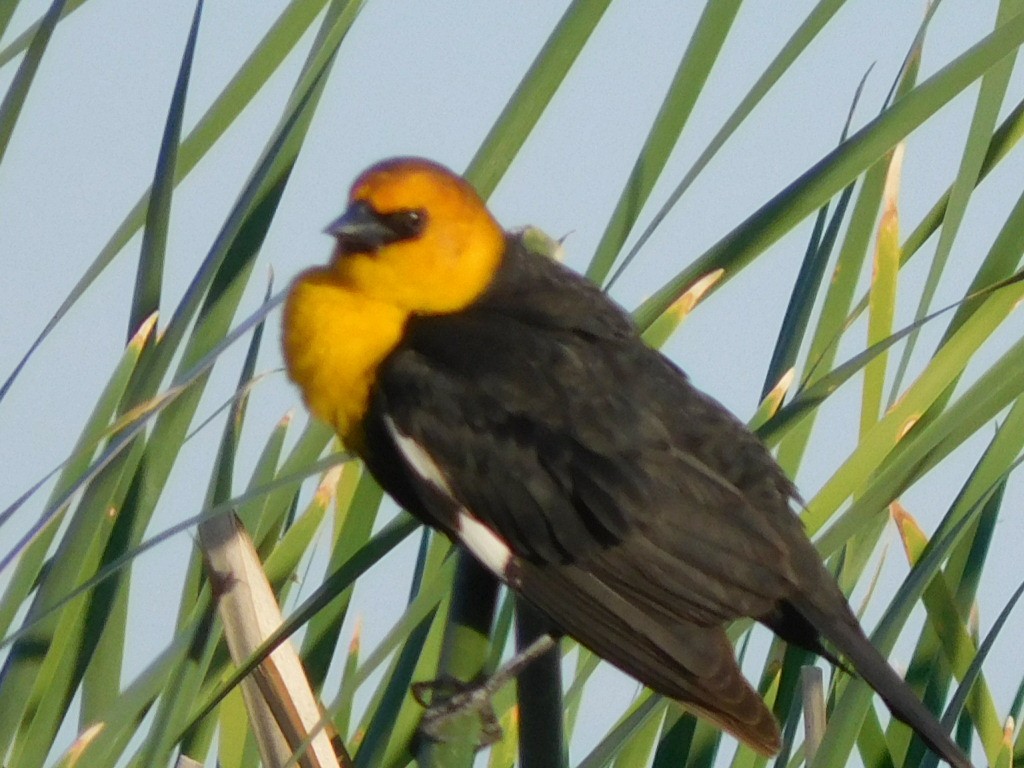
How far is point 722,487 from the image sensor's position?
170 centimetres

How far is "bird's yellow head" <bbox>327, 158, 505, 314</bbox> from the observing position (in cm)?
180

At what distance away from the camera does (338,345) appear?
1749 mm

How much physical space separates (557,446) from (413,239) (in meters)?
0.37

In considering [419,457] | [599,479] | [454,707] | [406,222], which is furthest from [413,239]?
[454,707]

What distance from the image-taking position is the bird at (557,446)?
1.61m

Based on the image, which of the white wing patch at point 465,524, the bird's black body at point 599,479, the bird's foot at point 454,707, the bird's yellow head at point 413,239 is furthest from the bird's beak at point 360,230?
the bird's foot at point 454,707

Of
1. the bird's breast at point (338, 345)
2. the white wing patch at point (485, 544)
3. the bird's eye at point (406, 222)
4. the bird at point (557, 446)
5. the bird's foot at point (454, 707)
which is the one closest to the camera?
the bird's foot at point (454, 707)

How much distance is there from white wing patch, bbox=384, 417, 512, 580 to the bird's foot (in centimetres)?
14

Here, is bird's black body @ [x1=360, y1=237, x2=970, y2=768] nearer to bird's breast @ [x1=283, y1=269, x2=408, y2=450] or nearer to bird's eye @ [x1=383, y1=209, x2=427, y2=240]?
bird's breast @ [x1=283, y1=269, x2=408, y2=450]

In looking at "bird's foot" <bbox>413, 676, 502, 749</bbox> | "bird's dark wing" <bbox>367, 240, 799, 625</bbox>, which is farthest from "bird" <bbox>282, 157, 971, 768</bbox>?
"bird's foot" <bbox>413, 676, 502, 749</bbox>

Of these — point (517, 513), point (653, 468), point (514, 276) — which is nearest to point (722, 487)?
point (653, 468)

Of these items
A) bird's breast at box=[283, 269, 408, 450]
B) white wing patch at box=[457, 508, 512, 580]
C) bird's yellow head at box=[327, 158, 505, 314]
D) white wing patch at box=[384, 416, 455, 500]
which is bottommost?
white wing patch at box=[457, 508, 512, 580]

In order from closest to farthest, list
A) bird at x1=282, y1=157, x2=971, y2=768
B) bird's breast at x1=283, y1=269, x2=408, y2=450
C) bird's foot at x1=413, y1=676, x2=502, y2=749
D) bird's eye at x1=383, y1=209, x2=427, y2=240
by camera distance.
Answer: bird's foot at x1=413, y1=676, x2=502, y2=749, bird at x1=282, y1=157, x2=971, y2=768, bird's breast at x1=283, y1=269, x2=408, y2=450, bird's eye at x1=383, y1=209, x2=427, y2=240

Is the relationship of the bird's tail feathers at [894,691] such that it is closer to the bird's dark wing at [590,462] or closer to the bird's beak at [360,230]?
the bird's dark wing at [590,462]
